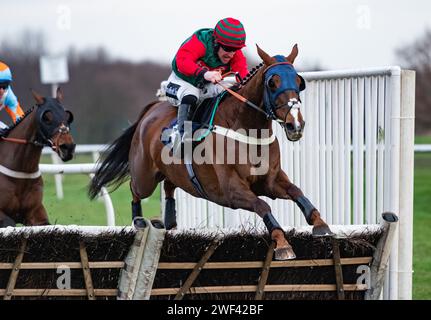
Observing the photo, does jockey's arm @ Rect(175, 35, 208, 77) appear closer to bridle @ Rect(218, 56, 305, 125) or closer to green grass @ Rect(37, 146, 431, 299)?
bridle @ Rect(218, 56, 305, 125)

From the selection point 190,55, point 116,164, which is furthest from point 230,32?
point 116,164

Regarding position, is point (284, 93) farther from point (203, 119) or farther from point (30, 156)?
point (30, 156)

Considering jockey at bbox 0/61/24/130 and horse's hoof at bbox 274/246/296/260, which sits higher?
jockey at bbox 0/61/24/130

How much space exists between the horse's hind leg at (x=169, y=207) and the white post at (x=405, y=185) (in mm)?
1849

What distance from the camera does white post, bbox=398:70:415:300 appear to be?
17.5ft

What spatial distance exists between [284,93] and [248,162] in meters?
0.63

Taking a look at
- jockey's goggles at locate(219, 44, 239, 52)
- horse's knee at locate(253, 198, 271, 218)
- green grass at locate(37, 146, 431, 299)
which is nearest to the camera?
horse's knee at locate(253, 198, 271, 218)

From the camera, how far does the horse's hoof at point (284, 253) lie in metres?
4.43

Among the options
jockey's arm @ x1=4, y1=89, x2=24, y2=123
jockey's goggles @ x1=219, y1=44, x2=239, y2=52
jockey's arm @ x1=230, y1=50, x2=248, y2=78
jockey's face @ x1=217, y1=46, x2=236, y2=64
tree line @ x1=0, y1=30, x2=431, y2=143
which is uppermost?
jockey's goggles @ x1=219, y1=44, x2=239, y2=52

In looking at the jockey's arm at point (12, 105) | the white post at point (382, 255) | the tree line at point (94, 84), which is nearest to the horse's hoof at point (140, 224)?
the white post at point (382, 255)

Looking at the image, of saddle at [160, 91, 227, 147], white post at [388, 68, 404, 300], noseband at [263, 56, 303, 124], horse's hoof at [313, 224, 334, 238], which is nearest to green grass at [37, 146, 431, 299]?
Answer: white post at [388, 68, 404, 300]

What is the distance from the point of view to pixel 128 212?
11789 millimetres

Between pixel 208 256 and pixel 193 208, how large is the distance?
Result: 258 centimetres
